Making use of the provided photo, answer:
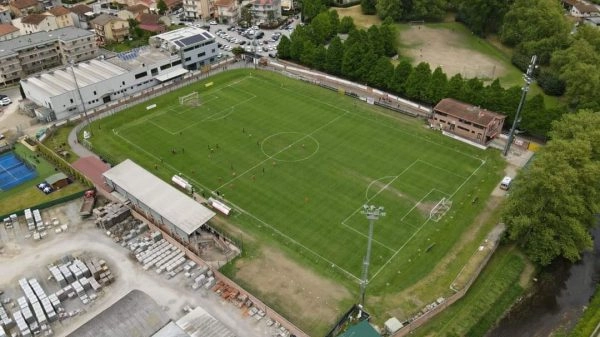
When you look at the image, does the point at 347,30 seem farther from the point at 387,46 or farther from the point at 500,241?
the point at 500,241

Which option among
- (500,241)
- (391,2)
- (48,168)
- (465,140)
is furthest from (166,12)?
(500,241)

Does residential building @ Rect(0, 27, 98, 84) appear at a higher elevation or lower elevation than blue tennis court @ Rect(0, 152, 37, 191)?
higher

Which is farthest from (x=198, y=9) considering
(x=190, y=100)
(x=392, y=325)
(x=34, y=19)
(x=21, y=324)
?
(x=392, y=325)

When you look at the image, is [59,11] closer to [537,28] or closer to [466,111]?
[466,111]

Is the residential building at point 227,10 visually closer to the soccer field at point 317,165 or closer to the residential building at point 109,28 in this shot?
the residential building at point 109,28

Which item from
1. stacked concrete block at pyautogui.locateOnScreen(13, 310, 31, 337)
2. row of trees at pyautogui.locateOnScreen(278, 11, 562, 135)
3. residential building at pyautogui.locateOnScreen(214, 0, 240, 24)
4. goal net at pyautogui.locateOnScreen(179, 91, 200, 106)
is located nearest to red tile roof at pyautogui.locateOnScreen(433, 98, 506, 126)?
row of trees at pyautogui.locateOnScreen(278, 11, 562, 135)

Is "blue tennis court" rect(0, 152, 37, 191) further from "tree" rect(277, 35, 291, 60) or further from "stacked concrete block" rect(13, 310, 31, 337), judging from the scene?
"tree" rect(277, 35, 291, 60)

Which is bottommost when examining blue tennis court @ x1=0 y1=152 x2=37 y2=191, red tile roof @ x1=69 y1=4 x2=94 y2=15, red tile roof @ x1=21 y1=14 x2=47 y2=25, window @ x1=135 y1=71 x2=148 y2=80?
blue tennis court @ x1=0 y1=152 x2=37 y2=191
